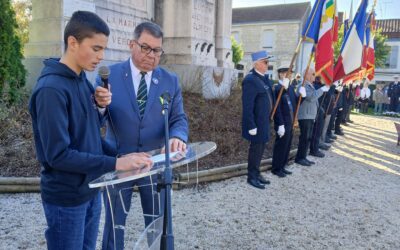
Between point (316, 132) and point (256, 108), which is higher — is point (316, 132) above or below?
below

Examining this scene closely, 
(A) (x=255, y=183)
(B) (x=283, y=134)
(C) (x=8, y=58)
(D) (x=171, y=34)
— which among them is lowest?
(A) (x=255, y=183)

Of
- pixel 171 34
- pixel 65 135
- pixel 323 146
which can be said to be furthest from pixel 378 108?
pixel 65 135

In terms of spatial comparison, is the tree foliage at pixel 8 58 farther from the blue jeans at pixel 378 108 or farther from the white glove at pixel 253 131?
the blue jeans at pixel 378 108

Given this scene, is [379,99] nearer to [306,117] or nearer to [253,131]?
[306,117]

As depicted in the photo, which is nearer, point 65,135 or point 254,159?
point 65,135

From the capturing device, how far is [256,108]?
19.6 ft

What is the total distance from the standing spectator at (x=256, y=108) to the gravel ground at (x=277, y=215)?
1.77ft

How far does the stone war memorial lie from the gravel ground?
151 inches

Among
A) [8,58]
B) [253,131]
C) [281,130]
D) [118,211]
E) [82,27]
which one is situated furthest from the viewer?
[8,58]

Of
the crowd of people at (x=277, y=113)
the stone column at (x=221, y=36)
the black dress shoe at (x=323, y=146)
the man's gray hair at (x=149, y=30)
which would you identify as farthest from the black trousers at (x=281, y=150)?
the stone column at (x=221, y=36)

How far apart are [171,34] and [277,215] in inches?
326

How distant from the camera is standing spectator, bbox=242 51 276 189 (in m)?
5.89

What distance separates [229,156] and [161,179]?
5.47 meters

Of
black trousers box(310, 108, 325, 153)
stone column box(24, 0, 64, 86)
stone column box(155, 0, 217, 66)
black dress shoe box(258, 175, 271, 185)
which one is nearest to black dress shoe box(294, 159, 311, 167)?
black trousers box(310, 108, 325, 153)
